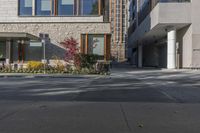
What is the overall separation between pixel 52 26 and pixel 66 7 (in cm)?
240

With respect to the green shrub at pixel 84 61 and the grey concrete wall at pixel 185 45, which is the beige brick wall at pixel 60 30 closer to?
the green shrub at pixel 84 61

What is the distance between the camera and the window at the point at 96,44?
117ft

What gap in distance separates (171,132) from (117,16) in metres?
143

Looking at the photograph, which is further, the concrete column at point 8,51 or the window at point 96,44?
the concrete column at point 8,51

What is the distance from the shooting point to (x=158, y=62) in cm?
6181

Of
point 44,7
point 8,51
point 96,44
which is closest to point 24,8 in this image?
point 44,7

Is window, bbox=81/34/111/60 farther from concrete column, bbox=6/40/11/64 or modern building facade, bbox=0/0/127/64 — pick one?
concrete column, bbox=6/40/11/64

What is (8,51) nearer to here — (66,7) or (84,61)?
(66,7)

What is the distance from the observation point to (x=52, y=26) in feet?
119

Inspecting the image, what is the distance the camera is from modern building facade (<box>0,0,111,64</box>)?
3591cm

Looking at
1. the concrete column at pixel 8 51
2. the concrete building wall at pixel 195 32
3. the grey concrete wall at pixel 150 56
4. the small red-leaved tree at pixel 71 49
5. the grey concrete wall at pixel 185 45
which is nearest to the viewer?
the small red-leaved tree at pixel 71 49

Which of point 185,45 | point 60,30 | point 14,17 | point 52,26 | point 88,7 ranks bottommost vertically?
point 185,45

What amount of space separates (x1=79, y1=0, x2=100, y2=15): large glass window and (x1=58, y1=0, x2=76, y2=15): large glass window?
796 mm

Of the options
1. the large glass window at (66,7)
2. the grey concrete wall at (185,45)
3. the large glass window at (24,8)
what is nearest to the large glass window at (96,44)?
the large glass window at (66,7)
